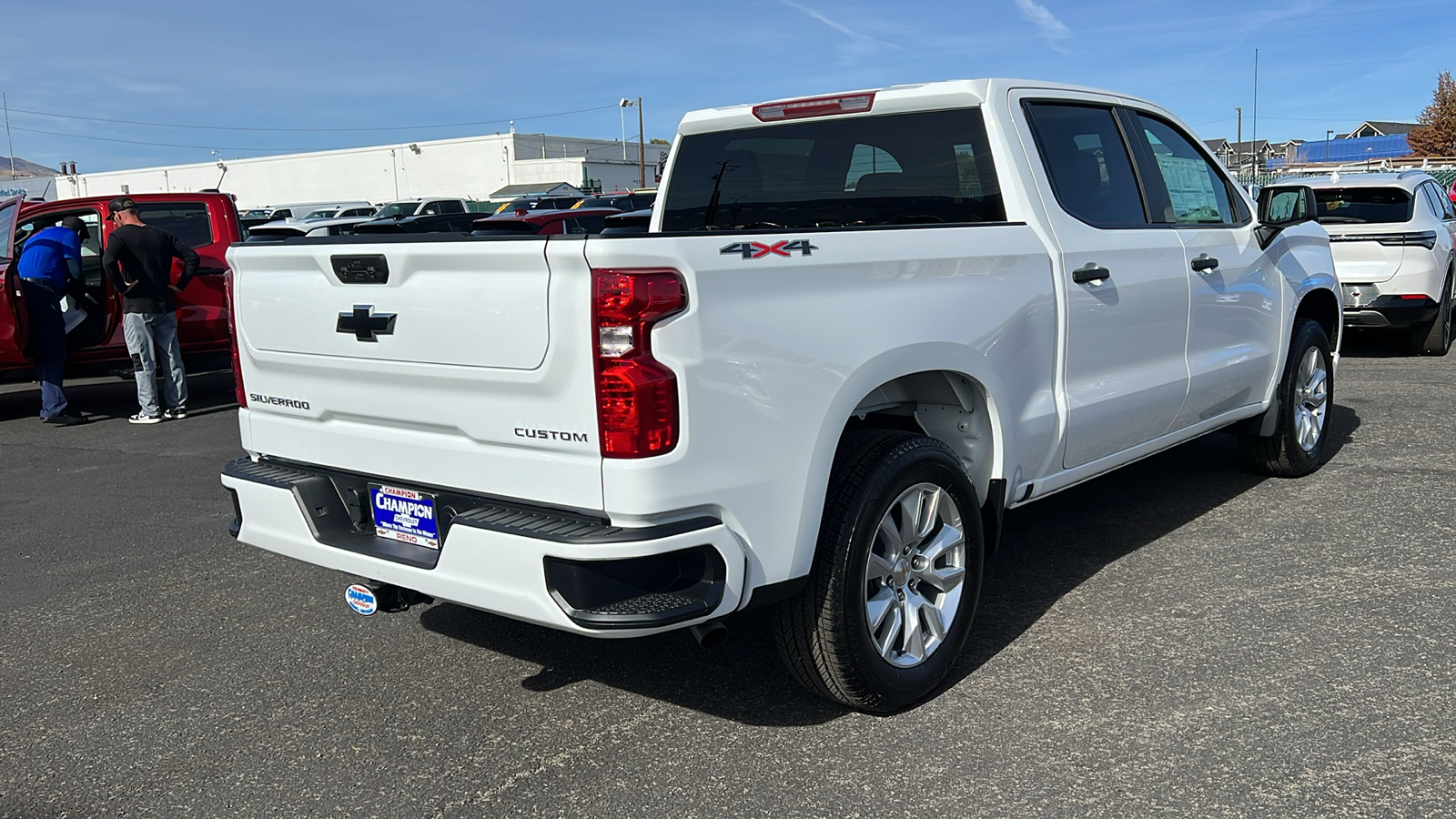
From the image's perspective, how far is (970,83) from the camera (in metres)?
4.30

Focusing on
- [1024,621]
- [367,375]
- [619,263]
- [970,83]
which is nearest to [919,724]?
[1024,621]

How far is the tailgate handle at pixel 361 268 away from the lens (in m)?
3.26

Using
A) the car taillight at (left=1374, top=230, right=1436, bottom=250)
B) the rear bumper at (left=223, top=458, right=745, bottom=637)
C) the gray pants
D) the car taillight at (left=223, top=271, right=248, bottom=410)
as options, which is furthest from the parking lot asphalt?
the car taillight at (left=1374, top=230, right=1436, bottom=250)

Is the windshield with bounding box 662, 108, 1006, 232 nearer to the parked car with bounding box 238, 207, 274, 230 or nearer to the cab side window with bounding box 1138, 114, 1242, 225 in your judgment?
the cab side window with bounding box 1138, 114, 1242, 225

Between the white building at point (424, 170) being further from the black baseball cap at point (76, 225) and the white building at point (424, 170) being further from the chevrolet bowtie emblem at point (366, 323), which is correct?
the chevrolet bowtie emblem at point (366, 323)

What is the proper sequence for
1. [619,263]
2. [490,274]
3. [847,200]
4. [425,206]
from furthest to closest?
1. [425,206]
2. [847,200]
3. [490,274]
4. [619,263]

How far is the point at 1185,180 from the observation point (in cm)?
527

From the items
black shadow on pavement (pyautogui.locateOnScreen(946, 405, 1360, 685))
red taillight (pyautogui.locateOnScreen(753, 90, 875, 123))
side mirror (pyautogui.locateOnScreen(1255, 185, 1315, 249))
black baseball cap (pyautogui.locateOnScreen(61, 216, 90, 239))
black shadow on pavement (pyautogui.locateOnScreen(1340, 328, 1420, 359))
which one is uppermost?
red taillight (pyautogui.locateOnScreen(753, 90, 875, 123))

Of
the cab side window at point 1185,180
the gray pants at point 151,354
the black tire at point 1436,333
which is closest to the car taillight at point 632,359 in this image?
the cab side window at point 1185,180

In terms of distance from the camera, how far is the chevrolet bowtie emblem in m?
3.27

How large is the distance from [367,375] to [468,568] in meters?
0.70

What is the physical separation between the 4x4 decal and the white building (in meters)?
61.4

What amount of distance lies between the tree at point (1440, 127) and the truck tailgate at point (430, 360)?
76119mm

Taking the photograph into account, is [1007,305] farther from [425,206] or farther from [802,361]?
[425,206]
